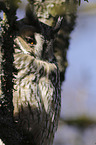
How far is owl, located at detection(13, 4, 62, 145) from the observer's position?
243cm

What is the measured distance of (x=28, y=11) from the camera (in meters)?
2.41

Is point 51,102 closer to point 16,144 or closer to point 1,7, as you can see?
point 16,144

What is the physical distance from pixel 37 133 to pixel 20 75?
1.79ft

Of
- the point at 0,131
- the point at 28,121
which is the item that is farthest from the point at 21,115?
the point at 0,131

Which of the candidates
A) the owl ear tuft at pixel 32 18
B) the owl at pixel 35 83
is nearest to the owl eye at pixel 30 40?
the owl at pixel 35 83

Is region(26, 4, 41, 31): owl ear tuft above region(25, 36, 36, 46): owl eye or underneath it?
above

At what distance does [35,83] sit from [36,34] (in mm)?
465

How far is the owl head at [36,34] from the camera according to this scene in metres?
2.55

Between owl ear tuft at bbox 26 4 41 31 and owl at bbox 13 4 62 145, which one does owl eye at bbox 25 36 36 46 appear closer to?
owl at bbox 13 4 62 145

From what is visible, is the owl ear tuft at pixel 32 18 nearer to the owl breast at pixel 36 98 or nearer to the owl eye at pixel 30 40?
the owl eye at pixel 30 40

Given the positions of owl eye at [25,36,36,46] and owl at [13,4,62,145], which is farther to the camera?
owl eye at [25,36,36,46]

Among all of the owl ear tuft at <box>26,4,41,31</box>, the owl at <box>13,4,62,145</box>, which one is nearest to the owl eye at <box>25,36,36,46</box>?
the owl at <box>13,4,62,145</box>

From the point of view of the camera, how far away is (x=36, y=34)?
258cm

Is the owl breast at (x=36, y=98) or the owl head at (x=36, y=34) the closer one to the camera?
the owl breast at (x=36, y=98)
